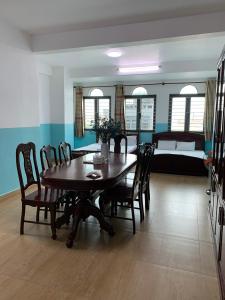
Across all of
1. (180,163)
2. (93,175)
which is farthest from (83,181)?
(180,163)

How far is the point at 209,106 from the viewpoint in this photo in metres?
6.31

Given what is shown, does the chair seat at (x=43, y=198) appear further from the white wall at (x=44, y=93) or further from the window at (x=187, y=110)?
the window at (x=187, y=110)

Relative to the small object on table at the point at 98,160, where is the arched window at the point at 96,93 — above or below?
above

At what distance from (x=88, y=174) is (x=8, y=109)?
214cm

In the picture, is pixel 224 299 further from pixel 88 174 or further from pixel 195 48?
pixel 195 48

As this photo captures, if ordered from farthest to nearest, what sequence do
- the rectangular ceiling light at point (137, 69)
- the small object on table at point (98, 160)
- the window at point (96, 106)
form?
the window at point (96, 106)
the rectangular ceiling light at point (137, 69)
the small object on table at point (98, 160)

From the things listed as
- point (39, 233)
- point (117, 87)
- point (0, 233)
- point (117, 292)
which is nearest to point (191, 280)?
point (117, 292)

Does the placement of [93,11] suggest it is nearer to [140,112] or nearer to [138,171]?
[138,171]

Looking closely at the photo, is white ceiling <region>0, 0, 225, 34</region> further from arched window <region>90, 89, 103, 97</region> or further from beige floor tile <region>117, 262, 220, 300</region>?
arched window <region>90, 89, 103, 97</region>

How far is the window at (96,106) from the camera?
758 cm

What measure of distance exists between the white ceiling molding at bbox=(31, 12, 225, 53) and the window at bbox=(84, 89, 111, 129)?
3.68 m

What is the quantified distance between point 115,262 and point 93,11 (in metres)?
3.07

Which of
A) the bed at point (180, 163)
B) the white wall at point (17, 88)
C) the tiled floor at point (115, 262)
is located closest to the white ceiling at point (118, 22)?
the white wall at point (17, 88)

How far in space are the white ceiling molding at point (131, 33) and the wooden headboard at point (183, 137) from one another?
375cm
